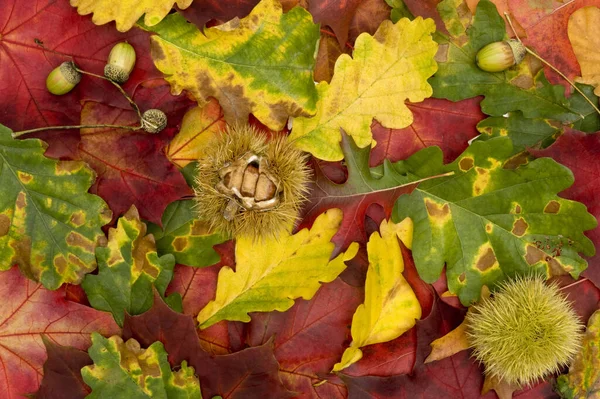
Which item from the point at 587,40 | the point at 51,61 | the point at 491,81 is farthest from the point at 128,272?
the point at 587,40

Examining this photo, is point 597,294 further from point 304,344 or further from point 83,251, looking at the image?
point 83,251

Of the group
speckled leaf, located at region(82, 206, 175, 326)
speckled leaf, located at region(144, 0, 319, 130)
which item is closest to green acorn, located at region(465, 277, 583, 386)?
speckled leaf, located at region(144, 0, 319, 130)

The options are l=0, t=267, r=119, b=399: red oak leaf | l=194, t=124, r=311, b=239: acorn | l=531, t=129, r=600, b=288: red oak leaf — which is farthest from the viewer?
l=531, t=129, r=600, b=288: red oak leaf

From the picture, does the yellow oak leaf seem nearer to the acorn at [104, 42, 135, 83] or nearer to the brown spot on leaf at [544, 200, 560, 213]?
the brown spot on leaf at [544, 200, 560, 213]

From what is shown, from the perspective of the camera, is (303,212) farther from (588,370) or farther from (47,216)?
(588,370)

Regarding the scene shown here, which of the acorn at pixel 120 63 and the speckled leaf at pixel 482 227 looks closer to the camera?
the acorn at pixel 120 63

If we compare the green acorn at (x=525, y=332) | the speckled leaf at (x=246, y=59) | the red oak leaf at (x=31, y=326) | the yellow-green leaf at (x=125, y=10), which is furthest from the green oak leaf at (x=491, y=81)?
the red oak leaf at (x=31, y=326)

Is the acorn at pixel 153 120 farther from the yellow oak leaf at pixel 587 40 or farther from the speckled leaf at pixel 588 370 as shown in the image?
the speckled leaf at pixel 588 370
